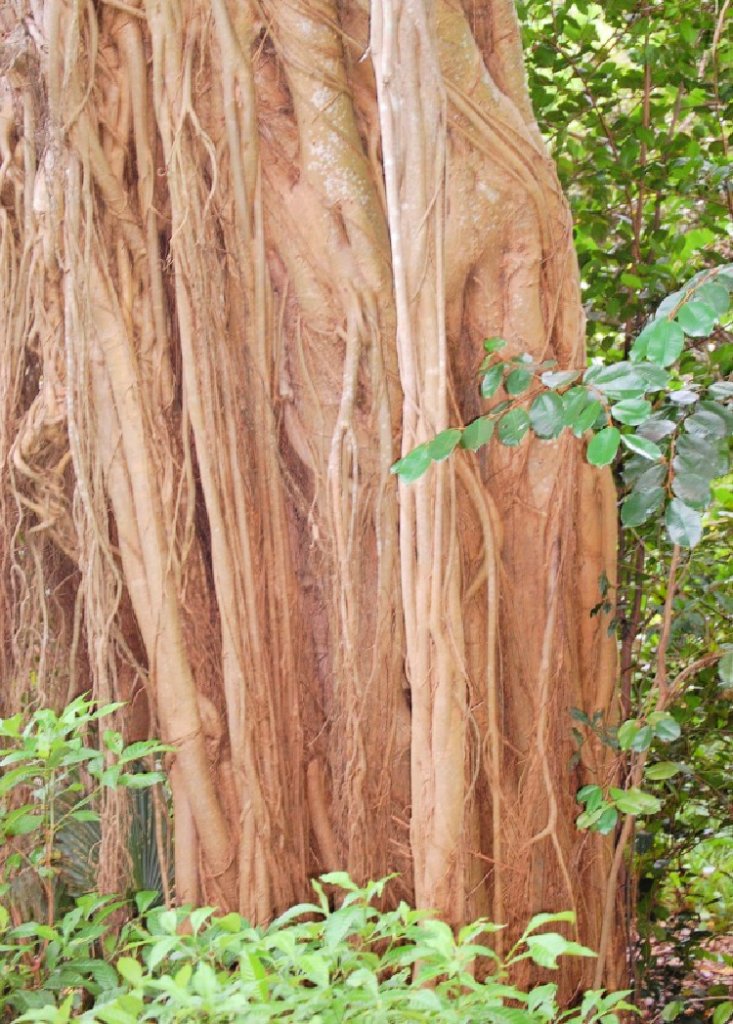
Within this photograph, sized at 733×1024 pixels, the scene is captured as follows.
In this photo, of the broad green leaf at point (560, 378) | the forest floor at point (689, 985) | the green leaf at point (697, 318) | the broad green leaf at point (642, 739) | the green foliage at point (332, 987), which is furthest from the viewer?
the forest floor at point (689, 985)

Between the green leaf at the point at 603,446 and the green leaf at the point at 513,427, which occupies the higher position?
the green leaf at the point at 513,427

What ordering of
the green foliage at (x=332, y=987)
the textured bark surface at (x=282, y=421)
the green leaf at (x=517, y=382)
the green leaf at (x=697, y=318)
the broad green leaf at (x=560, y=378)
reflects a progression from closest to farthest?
the green foliage at (x=332, y=987) < the green leaf at (x=697, y=318) < the broad green leaf at (x=560, y=378) < the green leaf at (x=517, y=382) < the textured bark surface at (x=282, y=421)

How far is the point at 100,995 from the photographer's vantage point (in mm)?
1348

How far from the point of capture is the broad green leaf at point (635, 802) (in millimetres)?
1579

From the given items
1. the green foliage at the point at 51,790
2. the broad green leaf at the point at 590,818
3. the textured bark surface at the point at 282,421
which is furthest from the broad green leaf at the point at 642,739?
the green foliage at the point at 51,790

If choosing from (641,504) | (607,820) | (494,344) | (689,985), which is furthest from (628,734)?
(689,985)

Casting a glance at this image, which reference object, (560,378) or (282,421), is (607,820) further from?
(282,421)

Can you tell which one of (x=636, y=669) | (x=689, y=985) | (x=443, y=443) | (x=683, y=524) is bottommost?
(x=689, y=985)

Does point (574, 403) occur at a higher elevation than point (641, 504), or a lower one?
higher

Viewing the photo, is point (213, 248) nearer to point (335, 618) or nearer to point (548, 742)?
point (335, 618)

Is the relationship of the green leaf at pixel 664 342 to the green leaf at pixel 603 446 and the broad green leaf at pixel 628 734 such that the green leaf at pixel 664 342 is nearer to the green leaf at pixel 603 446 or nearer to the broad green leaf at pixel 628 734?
the green leaf at pixel 603 446

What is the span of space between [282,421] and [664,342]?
887 mm

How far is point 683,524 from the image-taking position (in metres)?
1.40

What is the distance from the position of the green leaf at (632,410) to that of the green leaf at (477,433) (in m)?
0.18
